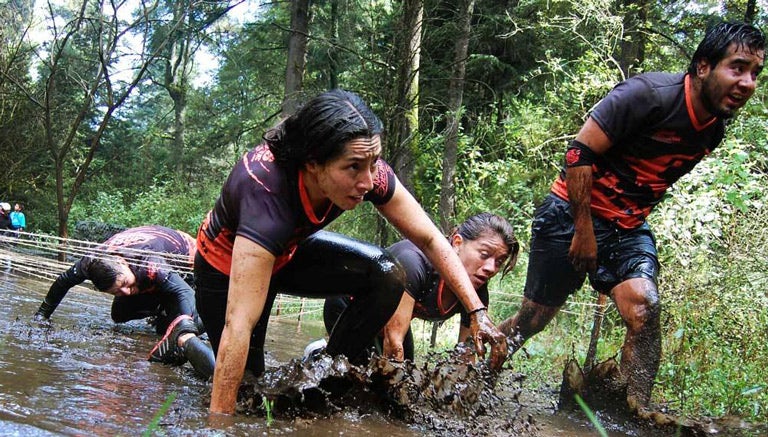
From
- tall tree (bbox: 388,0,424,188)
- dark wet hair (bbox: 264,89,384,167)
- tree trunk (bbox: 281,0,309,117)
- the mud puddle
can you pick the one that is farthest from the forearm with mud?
tree trunk (bbox: 281,0,309,117)

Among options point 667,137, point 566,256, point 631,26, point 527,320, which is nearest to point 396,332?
point 527,320

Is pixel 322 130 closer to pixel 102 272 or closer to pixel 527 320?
pixel 527 320

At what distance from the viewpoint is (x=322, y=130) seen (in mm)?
2406

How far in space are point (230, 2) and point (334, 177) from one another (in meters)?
10.3

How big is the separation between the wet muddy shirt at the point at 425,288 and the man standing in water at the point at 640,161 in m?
0.74

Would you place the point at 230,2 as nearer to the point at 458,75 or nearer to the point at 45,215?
the point at 458,75

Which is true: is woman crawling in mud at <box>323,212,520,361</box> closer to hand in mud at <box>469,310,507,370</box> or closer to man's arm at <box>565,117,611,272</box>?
man's arm at <box>565,117,611,272</box>

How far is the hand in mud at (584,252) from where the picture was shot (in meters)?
3.35

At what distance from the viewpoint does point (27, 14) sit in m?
13.8

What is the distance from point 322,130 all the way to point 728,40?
1901 mm

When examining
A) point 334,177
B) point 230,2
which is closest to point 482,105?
point 230,2

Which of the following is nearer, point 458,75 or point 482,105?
point 458,75

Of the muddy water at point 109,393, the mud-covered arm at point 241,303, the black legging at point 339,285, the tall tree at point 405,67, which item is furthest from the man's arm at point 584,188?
the tall tree at point 405,67

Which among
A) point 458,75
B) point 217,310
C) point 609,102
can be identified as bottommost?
point 217,310
